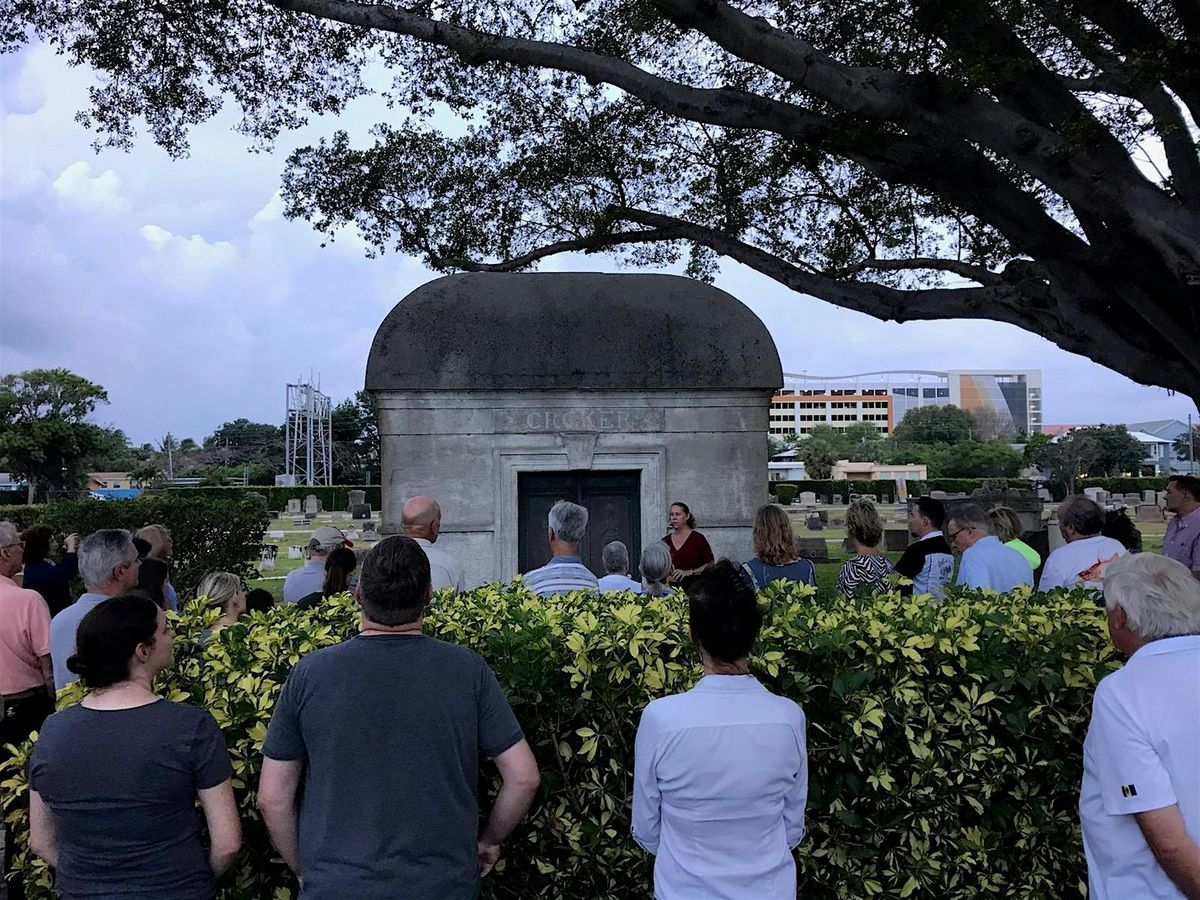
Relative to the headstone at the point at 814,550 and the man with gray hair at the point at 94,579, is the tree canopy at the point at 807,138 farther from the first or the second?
the headstone at the point at 814,550

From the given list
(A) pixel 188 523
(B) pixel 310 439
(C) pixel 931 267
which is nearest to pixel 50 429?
(B) pixel 310 439

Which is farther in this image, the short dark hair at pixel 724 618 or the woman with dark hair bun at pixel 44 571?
the woman with dark hair bun at pixel 44 571

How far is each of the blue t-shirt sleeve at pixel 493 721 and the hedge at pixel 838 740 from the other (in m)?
0.49

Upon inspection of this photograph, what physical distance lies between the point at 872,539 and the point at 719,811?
3.62 meters

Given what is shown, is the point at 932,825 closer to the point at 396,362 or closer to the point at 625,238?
the point at 396,362

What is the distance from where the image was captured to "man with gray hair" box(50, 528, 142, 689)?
4.36 meters

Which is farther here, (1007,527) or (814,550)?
(814,550)

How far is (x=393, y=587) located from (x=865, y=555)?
3.90 metres

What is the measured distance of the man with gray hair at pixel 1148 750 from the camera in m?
2.34

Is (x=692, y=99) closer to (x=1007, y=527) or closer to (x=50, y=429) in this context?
(x=1007, y=527)

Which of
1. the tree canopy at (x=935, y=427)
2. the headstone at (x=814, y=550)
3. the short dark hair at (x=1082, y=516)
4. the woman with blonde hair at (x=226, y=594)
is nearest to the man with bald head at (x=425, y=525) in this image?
the woman with blonde hair at (x=226, y=594)

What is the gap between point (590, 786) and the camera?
129 inches

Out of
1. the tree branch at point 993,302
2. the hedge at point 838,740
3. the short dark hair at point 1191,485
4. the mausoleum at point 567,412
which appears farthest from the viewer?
the mausoleum at point 567,412

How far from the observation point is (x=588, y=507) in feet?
32.2
